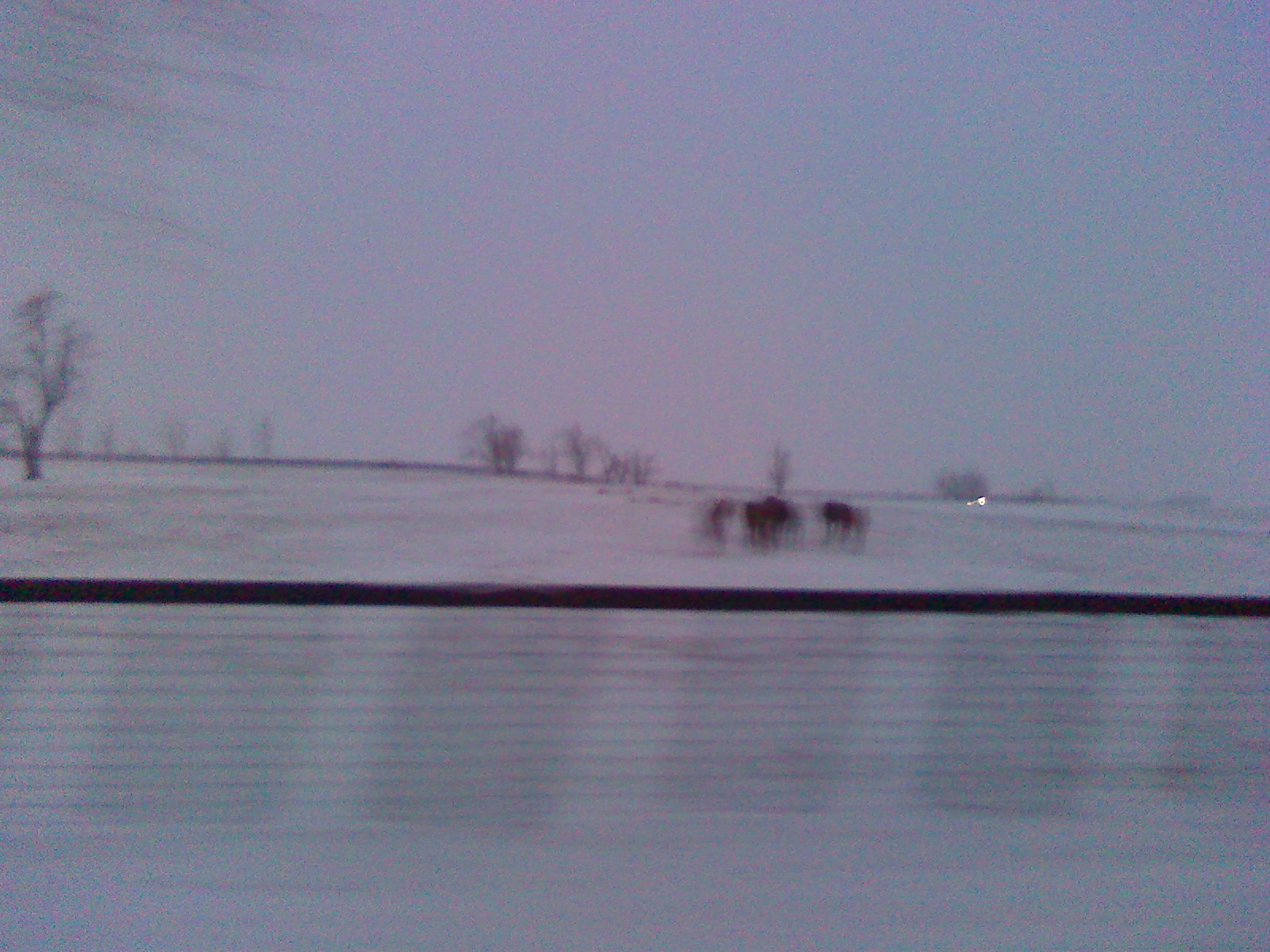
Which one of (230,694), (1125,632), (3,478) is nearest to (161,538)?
(3,478)

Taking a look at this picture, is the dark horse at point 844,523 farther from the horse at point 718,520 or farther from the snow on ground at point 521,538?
the horse at point 718,520

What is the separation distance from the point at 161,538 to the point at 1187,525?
12.6 ft

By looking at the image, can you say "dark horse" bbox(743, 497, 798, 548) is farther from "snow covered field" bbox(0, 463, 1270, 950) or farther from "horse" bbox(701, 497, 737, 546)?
"snow covered field" bbox(0, 463, 1270, 950)

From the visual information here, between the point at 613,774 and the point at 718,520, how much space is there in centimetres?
117

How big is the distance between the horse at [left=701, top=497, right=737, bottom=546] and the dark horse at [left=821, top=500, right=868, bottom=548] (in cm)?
35

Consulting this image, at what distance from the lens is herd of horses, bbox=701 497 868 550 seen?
13.6ft

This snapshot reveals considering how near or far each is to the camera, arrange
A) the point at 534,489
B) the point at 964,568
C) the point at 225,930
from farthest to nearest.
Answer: the point at 534,489 → the point at 964,568 → the point at 225,930

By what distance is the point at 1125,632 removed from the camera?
Answer: 3.58 metres

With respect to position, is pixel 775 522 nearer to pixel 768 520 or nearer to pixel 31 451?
pixel 768 520

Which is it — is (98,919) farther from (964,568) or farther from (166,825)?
(964,568)

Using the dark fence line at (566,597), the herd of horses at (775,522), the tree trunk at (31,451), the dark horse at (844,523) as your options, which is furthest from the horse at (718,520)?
the tree trunk at (31,451)

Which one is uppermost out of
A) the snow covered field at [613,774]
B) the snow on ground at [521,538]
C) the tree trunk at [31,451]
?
the tree trunk at [31,451]

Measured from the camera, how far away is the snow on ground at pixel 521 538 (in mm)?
3709

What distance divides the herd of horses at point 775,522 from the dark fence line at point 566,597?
2.18 feet
